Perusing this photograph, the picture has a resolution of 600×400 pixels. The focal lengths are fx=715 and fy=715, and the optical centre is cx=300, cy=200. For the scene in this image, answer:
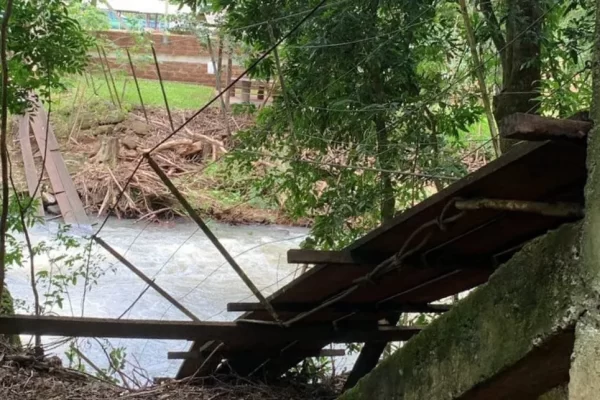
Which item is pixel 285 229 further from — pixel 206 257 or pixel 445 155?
pixel 445 155

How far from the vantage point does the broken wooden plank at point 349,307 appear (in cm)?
282

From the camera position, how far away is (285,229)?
10125mm

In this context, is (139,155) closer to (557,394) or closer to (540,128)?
(557,394)

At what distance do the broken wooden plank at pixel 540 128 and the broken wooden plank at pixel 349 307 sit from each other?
5.72ft

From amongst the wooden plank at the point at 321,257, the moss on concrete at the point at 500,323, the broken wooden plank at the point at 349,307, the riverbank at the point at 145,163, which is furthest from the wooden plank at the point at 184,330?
the riverbank at the point at 145,163

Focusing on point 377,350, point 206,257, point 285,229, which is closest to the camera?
point 377,350

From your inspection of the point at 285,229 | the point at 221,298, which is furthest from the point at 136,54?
the point at 221,298

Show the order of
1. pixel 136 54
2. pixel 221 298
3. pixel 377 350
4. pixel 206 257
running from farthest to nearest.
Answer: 1. pixel 136 54
2. pixel 206 257
3. pixel 221 298
4. pixel 377 350

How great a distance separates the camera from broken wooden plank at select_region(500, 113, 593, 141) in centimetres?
115

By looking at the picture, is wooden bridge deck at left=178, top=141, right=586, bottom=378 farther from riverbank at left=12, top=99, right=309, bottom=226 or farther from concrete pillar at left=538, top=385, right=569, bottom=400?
riverbank at left=12, top=99, right=309, bottom=226

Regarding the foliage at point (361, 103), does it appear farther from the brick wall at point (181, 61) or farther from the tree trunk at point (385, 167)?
the brick wall at point (181, 61)

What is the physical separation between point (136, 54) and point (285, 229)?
4.35 metres

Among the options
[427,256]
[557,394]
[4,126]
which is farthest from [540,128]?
[4,126]

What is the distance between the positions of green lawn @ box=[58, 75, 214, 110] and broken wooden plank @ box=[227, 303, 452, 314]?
9.73m
